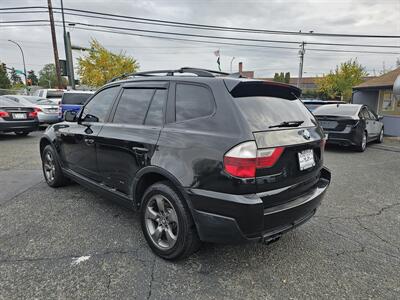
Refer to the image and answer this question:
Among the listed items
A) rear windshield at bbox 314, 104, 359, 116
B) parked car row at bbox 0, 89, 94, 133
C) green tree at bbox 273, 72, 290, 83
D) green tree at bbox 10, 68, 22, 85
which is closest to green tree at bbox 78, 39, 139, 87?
parked car row at bbox 0, 89, 94, 133

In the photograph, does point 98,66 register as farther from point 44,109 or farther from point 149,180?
Result: point 149,180

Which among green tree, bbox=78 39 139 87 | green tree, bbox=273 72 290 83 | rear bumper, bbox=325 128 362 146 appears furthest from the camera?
green tree, bbox=273 72 290 83

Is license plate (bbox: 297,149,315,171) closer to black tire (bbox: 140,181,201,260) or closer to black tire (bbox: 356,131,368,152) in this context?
black tire (bbox: 140,181,201,260)

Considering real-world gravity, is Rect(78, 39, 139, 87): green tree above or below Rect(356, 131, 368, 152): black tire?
above

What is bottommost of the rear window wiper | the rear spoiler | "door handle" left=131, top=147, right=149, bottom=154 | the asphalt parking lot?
the asphalt parking lot

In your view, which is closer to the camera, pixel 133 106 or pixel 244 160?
pixel 244 160

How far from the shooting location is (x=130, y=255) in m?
2.79

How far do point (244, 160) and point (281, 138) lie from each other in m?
0.46

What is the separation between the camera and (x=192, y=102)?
2.62 metres

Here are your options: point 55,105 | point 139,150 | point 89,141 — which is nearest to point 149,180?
point 139,150

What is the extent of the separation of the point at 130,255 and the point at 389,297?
226 centimetres

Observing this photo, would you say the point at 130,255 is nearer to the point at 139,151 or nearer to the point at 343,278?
the point at 139,151

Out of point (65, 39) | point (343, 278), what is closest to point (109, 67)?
point (65, 39)

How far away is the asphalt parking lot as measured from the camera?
2.30 m
